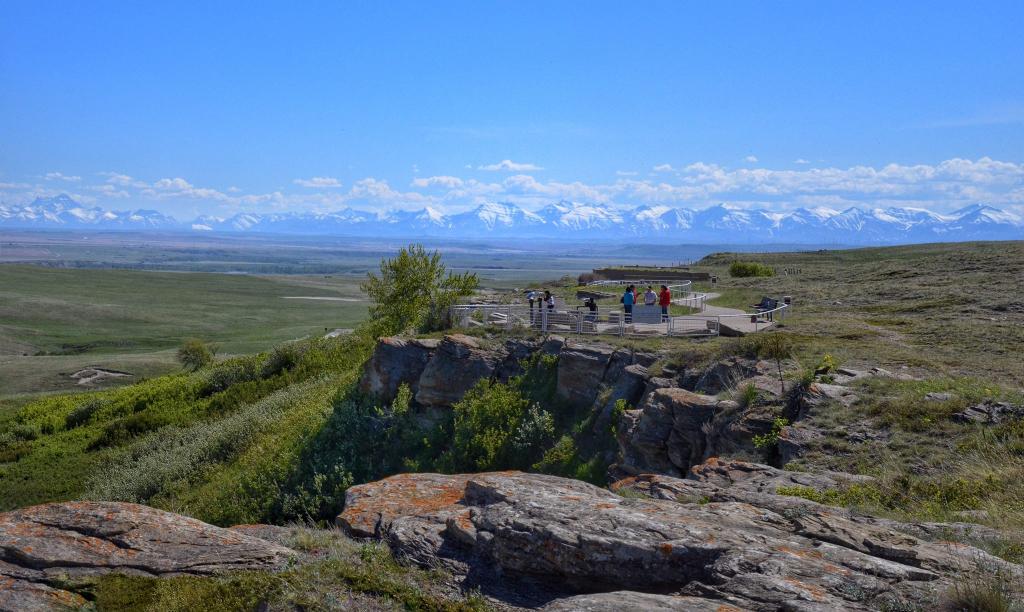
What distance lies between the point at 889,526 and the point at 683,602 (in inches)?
112

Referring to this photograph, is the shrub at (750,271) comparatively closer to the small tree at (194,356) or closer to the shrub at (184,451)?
the shrub at (184,451)

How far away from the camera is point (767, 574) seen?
275 inches

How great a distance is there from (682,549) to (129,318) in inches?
4118

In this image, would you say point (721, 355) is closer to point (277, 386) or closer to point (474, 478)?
point (474, 478)

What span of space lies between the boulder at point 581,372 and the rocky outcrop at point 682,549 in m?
9.87

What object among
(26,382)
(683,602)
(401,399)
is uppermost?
(683,602)

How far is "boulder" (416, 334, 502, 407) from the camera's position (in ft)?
74.9

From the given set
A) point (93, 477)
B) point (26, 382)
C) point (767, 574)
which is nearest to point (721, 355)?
point (767, 574)

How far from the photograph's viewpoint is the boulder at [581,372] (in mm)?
19984

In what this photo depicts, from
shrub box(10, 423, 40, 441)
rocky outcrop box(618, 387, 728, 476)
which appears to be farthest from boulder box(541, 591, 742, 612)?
shrub box(10, 423, 40, 441)

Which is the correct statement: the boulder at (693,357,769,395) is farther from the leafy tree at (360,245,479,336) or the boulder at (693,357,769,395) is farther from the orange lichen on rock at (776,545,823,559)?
the leafy tree at (360,245,479,336)

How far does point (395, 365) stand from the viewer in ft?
82.0

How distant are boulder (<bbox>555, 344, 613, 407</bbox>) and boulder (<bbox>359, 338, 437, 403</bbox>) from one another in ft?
18.7

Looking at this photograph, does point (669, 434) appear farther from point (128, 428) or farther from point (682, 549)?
point (128, 428)
